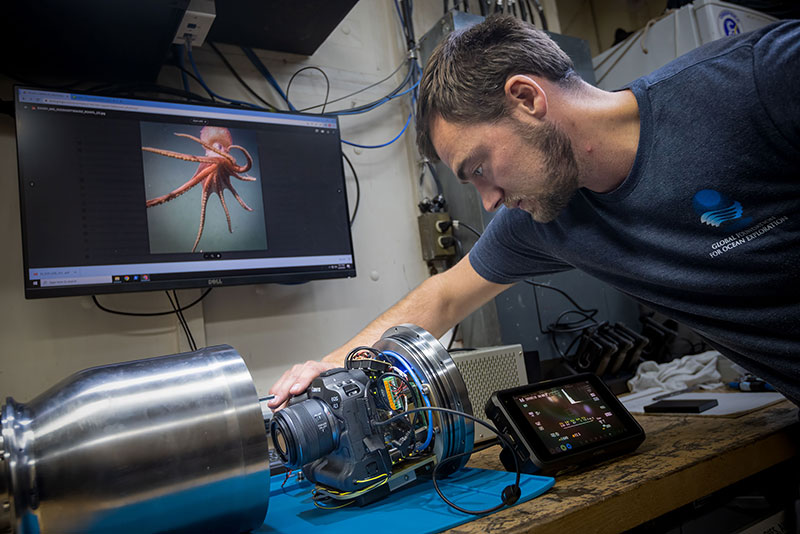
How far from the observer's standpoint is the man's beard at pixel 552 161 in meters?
1.00

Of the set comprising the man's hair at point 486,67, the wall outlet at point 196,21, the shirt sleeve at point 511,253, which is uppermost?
the wall outlet at point 196,21

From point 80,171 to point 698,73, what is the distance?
1319mm

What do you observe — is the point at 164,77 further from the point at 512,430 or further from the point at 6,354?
the point at 512,430

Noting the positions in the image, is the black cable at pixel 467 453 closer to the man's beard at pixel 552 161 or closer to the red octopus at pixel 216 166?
the man's beard at pixel 552 161

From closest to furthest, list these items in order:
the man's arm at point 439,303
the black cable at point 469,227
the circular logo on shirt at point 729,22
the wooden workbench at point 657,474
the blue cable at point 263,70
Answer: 1. the wooden workbench at point 657,474
2. the man's arm at point 439,303
3. the blue cable at point 263,70
4. the black cable at point 469,227
5. the circular logo on shirt at point 729,22

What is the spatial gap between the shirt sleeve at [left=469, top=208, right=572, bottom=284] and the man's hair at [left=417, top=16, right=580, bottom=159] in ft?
1.03

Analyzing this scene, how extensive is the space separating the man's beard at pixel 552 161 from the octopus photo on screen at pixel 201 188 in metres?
0.78

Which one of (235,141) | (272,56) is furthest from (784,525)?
(272,56)

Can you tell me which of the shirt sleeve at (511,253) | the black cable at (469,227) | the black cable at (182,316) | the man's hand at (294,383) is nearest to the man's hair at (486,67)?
the shirt sleeve at (511,253)

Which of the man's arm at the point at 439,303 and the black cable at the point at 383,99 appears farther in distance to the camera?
the black cable at the point at 383,99

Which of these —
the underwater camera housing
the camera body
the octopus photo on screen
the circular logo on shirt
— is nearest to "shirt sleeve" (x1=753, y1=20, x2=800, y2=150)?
the underwater camera housing

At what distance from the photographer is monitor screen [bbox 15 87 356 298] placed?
121 cm

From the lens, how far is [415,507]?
74 cm

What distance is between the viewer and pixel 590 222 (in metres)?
1.09
